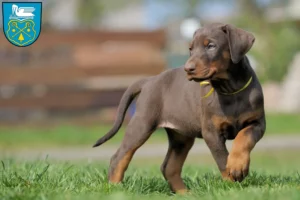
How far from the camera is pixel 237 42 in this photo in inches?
235

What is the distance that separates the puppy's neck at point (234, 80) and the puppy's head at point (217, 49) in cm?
6

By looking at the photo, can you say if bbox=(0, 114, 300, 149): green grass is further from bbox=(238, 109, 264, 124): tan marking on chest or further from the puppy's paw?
the puppy's paw

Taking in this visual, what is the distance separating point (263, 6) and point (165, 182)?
32.1 meters

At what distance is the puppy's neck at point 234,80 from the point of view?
6.04 m

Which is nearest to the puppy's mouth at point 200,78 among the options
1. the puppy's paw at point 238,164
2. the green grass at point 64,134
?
the puppy's paw at point 238,164

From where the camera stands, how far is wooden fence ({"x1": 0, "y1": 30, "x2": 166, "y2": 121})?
19.2 metres

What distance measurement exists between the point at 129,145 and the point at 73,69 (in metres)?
13.3

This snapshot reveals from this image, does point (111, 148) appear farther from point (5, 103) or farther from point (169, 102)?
point (169, 102)

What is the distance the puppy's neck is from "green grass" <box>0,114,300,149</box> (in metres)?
11.4

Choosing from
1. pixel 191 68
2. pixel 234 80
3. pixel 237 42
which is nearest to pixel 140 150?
pixel 234 80

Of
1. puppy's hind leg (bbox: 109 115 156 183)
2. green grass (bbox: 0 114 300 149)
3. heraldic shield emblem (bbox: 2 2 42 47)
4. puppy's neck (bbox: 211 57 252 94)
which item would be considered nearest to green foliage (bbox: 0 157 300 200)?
puppy's hind leg (bbox: 109 115 156 183)

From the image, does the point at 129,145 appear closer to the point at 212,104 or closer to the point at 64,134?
the point at 212,104

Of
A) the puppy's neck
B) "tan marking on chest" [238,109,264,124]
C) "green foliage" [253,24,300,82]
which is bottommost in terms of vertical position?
"green foliage" [253,24,300,82]

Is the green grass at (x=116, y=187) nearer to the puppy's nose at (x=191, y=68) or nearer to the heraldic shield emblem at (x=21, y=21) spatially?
the puppy's nose at (x=191, y=68)
